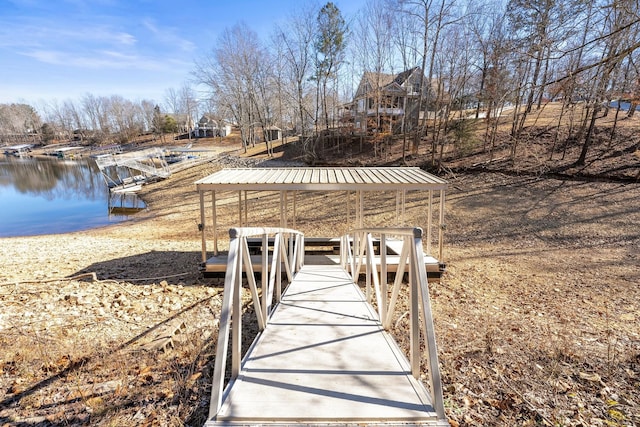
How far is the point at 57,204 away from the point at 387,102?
81.5ft

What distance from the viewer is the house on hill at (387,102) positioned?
21.1 meters

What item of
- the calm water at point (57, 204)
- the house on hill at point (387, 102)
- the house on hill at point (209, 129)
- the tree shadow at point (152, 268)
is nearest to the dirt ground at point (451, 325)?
the tree shadow at point (152, 268)

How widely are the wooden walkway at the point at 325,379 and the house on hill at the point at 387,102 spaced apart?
60.3 feet

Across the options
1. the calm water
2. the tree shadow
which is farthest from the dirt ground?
the calm water

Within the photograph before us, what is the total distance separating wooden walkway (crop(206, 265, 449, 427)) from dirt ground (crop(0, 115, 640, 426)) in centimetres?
73

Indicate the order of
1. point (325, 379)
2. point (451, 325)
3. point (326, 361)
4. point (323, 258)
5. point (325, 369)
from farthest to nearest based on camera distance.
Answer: point (323, 258) < point (451, 325) < point (326, 361) < point (325, 369) < point (325, 379)

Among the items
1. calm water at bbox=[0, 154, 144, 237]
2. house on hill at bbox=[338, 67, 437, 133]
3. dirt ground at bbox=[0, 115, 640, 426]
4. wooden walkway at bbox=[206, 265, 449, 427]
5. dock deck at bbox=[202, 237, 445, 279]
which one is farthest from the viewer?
house on hill at bbox=[338, 67, 437, 133]

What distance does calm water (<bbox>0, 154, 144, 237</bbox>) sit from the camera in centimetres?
1562

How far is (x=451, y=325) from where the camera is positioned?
4.42 m

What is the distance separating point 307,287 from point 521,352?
2679 mm

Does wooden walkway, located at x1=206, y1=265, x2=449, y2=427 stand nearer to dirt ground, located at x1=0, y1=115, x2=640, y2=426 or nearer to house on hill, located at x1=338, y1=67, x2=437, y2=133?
dirt ground, located at x1=0, y1=115, x2=640, y2=426

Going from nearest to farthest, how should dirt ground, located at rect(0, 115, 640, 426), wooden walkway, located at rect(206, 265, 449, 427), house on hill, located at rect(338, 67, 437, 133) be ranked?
wooden walkway, located at rect(206, 265, 449, 427), dirt ground, located at rect(0, 115, 640, 426), house on hill, located at rect(338, 67, 437, 133)

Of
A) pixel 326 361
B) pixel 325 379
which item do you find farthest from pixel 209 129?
pixel 325 379

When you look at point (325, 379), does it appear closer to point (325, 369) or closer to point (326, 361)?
point (325, 369)
